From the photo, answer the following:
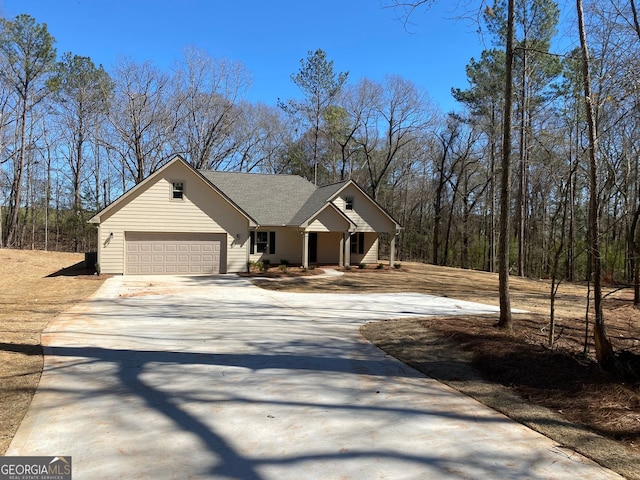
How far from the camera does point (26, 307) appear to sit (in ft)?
37.5

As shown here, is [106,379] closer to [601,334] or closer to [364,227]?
[601,334]

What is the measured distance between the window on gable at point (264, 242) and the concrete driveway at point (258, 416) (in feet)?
52.0

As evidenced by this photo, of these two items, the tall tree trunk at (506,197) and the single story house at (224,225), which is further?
the single story house at (224,225)

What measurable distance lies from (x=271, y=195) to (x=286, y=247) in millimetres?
3757

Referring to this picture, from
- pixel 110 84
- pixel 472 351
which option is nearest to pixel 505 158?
pixel 472 351

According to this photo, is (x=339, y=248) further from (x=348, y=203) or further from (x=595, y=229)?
(x=595, y=229)

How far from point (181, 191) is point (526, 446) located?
19.7 m

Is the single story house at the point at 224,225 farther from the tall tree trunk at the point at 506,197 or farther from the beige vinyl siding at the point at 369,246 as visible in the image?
the tall tree trunk at the point at 506,197

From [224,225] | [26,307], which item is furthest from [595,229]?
[224,225]

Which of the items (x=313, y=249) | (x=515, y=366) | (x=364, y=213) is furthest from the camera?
(x=313, y=249)

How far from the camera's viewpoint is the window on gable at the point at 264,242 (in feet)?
80.3

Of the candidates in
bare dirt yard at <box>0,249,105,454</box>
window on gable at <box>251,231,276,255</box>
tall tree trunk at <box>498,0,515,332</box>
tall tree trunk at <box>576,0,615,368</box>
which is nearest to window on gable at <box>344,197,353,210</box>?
window on gable at <box>251,231,276,255</box>

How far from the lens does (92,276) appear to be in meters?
18.9

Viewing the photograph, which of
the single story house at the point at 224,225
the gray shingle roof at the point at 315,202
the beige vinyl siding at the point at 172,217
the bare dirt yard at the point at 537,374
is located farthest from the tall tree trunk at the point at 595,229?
the gray shingle roof at the point at 315,202
